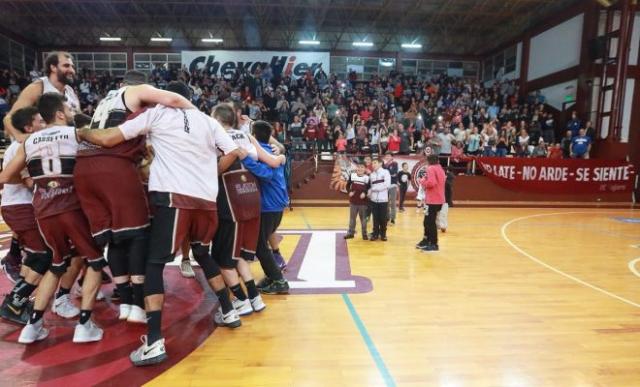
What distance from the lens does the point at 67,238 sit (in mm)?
3068

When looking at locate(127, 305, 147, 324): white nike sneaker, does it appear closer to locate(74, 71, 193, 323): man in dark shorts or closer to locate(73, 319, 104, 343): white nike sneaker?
locate(73, 319, 104, 343): white nike sneaker

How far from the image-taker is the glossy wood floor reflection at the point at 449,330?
2.74 metres

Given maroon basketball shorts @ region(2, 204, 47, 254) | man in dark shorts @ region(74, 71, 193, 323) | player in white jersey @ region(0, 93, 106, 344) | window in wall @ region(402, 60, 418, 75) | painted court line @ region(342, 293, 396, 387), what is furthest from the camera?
window in wall @ region(402, 60, 418, 75)

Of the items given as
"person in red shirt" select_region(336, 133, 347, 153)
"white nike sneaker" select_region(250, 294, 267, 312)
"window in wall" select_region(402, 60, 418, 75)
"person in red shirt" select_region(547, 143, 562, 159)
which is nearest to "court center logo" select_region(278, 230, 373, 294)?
"white nike sneaker" select_region(250, 294, 267, 312)

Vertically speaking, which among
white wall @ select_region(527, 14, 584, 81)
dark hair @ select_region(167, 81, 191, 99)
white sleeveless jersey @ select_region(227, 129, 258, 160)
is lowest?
white sleeveless jersey @ select_region(227, 129, 258, 160)

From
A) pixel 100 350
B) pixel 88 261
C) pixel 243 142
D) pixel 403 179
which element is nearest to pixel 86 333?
pixel 100 350

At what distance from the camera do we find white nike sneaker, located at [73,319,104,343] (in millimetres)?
3043

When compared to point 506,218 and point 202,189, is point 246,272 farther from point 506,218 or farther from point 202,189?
point 506,218

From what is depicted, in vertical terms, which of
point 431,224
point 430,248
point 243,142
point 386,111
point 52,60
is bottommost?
point 430,248

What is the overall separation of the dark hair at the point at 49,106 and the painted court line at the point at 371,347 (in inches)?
116

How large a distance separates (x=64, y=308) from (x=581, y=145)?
16.7 meters

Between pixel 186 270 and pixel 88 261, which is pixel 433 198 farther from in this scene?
pixel 88 261

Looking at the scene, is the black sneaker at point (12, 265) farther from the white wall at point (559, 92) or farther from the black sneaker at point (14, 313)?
the white wall at point (559, 92)

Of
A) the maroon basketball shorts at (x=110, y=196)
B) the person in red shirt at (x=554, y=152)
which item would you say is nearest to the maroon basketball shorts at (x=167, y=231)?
the maroon basketball shorts at (x=110, y=196)
